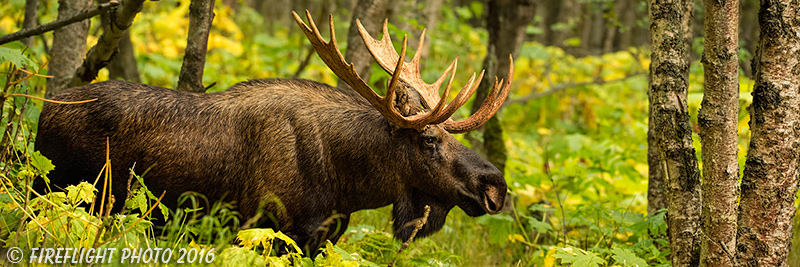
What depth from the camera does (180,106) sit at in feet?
12.1

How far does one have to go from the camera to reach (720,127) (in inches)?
127

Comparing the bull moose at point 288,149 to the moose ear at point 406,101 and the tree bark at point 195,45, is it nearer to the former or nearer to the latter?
the moose ear at point 406,101

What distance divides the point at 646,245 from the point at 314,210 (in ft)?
6.80

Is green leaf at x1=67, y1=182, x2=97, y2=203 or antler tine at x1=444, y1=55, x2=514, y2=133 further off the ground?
antler tine at x1=444, y1=55, x2=514, y2=133

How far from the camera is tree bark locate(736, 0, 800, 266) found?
3074 mm

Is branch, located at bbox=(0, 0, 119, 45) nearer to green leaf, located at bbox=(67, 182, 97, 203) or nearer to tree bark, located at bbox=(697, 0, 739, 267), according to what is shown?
green leaf, located at bbox=(67, 182, 97, 203)

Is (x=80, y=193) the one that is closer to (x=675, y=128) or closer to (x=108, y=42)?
(x=108, y=42)

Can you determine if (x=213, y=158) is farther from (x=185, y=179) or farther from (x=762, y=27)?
(x=762, y=27)

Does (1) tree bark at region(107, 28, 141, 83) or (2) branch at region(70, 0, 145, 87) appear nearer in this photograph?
(2) branch at region(70, 0, 145, 87)

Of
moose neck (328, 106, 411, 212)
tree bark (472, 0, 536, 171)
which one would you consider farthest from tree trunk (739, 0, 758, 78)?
moose neck (328, 106, 411, 212)

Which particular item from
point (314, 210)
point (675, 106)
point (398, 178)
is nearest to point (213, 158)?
point (314, 210)

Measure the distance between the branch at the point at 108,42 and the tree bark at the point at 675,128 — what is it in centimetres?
287

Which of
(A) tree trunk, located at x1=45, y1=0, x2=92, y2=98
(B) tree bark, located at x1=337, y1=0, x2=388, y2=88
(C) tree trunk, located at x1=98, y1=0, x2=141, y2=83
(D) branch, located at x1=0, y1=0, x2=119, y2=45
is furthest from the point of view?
(B) tree bark, located at x1=337, y1=0, x2=388, y2=88
